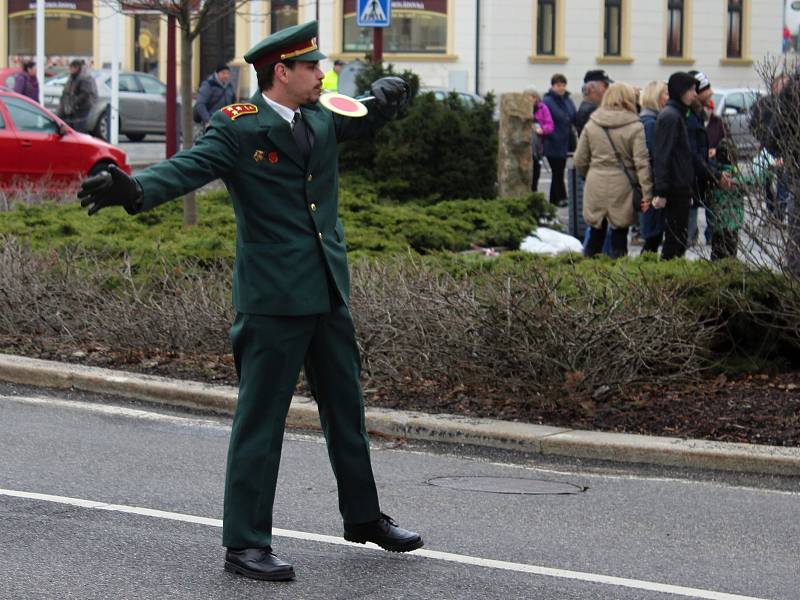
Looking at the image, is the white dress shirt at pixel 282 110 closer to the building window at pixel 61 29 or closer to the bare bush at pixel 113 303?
the bare bush at pixel 113 303

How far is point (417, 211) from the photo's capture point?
585 inches

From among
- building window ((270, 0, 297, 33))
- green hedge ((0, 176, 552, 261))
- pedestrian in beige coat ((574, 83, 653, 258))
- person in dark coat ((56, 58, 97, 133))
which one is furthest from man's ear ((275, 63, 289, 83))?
building window ((270, 0, 297, 33))

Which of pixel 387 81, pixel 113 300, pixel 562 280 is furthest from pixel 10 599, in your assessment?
pixel 113 300

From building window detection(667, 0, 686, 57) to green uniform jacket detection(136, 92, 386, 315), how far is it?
1737 inches

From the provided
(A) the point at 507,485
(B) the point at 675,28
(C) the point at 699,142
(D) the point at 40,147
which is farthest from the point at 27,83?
(B) the point at 675,28

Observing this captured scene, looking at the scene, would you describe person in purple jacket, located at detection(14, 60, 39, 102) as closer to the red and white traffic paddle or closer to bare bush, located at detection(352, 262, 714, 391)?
bare bush, located at detection(352, 262, 714, 391)

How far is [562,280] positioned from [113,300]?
297 centimetres

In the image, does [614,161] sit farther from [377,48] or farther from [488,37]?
[488,37]

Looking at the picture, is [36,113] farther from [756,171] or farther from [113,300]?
[756,171]

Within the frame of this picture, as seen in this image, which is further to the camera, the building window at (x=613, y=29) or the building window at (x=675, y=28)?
the building window at (x=675, y=28)

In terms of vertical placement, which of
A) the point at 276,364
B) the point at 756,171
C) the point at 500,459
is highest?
the point at 756,171

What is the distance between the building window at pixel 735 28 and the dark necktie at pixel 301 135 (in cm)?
4488

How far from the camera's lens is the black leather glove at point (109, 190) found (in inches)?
204

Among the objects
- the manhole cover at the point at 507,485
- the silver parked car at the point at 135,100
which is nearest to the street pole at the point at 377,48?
the manhole cover at the point at 507,485
